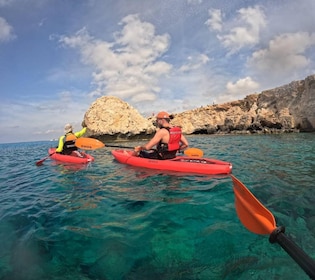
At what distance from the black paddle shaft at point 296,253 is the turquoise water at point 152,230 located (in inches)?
24.1

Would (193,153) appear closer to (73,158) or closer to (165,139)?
(165,139)

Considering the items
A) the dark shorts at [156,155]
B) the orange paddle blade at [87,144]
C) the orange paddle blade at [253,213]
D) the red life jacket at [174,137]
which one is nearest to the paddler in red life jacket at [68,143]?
the orange paddle blade at [87,144]

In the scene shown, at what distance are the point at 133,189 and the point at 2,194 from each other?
397cm

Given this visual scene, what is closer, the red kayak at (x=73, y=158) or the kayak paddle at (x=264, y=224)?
the kayak paddle at (x=264, y=224)

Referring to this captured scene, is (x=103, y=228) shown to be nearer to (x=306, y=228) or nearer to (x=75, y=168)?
(x=306, y=228)

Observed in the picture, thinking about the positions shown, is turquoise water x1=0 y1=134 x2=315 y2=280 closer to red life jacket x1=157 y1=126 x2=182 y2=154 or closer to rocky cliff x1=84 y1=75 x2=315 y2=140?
red life jacket x1=157 y1=126 x2=182 y2=154

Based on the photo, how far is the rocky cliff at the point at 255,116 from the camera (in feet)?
83.9

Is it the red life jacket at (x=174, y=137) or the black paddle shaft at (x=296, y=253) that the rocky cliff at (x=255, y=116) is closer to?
the red life jacket at (x=174, y=137)

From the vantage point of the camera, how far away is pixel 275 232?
217 centimetres

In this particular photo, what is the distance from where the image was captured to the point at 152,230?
356cm

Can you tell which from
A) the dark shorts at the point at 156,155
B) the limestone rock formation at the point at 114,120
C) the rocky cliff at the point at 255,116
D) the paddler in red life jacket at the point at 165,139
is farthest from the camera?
the limestone rock formation at the point at 114,120

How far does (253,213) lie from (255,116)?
29193 mm

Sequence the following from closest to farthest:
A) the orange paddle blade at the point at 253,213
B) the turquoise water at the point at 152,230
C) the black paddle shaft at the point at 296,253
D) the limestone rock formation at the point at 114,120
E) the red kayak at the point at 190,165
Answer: the black paddle shaft at the point at 296,253 < the orange paddle blade at the point at 253,213 < the turquoise water at the point at 152,230 < the red kayak at the point at 190,165 < the limestone rock formation at the point at 114,120

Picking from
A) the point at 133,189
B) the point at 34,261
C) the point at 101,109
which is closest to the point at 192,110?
the point at 101,109
